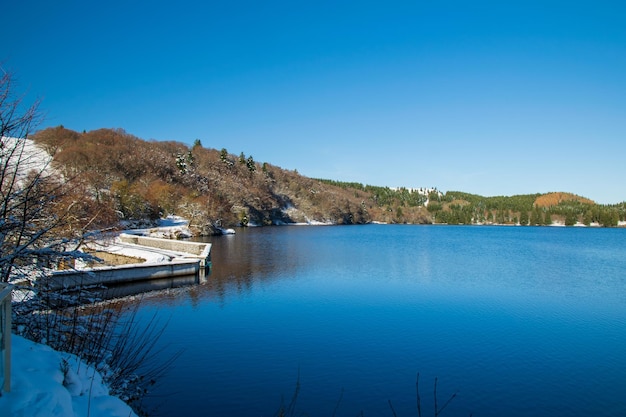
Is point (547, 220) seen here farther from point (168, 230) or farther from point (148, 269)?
point (148, 269)

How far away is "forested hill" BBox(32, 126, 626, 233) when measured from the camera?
166 ft

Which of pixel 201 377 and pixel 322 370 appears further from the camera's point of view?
pixel 322 370

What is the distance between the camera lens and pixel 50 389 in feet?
14.2

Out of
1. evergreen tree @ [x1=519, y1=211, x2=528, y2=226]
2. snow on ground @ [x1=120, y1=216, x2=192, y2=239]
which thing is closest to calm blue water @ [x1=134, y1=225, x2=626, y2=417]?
snow on ground @ [x1=120, y1=216, x2=192, y2=239]

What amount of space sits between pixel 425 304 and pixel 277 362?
29.8 feet

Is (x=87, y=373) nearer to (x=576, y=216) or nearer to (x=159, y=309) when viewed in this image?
(x=159, y=309)

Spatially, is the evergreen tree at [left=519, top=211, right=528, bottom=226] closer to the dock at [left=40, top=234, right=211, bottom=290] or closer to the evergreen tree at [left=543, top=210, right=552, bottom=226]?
the evergreen tree at [left=543, top=210, right=552, bottom=226]

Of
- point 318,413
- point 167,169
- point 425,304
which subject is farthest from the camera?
point 167,169

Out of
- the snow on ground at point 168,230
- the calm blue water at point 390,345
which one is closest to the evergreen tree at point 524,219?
the snow on ground at point 168,230

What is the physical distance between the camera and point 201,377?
31.1 ft

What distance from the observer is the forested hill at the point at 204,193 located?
166 ft

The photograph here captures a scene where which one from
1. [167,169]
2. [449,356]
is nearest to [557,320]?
[449,356]

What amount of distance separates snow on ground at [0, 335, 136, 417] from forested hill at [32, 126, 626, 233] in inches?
114

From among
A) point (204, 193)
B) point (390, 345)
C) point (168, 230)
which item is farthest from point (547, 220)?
point (390, 345)
